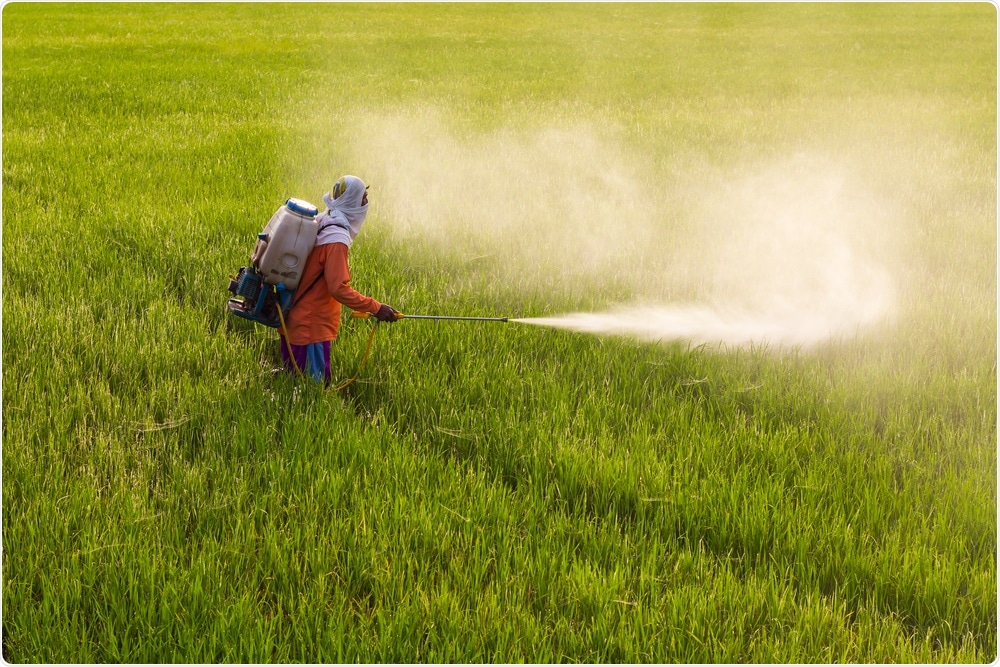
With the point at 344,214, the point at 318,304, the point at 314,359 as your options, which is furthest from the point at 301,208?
the point at 314,359

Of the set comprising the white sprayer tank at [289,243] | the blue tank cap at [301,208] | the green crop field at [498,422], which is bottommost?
the green crop field at [498,422]

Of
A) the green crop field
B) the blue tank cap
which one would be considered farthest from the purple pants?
the blue tank cap

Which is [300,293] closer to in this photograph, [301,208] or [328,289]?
[328,289]

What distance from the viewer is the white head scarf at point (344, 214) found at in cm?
394

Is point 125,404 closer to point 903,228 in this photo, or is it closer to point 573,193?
point 573,193

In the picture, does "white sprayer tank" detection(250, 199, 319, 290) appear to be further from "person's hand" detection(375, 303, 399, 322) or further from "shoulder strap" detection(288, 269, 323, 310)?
"person's hand" detection(375, 303, 399, 322)

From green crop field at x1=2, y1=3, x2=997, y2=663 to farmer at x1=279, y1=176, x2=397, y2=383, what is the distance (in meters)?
0.23

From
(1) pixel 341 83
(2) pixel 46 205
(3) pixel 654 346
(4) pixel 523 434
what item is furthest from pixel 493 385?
(1) pixel 341 83

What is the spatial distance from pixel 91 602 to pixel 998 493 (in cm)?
328

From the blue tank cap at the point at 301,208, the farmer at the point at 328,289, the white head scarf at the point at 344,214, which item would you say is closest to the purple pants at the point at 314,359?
the farmer at the point at 328,289

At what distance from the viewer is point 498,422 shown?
370 centimetres

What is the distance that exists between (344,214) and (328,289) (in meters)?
0.38

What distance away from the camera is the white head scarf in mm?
3941

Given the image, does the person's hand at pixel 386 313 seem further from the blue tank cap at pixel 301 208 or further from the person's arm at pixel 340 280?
the blue tank cap at pixel 301 208
